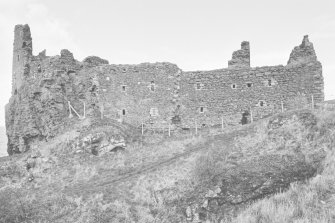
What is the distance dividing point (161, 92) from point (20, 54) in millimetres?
12535

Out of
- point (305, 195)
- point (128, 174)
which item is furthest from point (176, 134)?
point (305, 195)

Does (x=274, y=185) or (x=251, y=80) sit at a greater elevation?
(x=251, y=80)

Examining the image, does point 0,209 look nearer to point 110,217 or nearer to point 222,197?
point 110,217

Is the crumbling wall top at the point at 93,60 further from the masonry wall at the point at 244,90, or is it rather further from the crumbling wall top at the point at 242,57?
the crumbling wall top at the point at 242,57

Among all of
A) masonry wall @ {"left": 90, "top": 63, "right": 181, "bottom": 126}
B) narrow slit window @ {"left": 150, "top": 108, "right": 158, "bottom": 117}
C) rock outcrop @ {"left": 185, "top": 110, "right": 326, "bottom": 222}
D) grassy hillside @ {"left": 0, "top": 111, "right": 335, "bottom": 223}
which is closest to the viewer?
grassy hillside @ {"left": 0, "top": 111, "right": 335, "bottom": 223}

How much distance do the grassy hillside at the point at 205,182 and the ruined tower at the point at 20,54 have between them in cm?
1202

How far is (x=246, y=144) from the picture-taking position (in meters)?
27.8

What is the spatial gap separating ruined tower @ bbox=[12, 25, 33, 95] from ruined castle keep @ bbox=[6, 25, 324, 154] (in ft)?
5.55

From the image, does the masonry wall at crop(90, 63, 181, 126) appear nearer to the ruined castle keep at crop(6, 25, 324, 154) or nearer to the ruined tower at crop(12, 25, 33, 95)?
the ruined castle keep at crop(6, 25, 324, 154)

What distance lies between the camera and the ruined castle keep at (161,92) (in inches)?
1463

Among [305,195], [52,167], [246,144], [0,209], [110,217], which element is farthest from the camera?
[52,167]

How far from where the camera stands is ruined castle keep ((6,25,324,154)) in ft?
122

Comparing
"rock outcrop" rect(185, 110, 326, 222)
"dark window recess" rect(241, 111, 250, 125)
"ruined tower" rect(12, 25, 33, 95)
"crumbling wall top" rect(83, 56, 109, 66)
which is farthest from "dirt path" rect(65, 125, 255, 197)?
"ruined tower" rect(12, 25, 33, 95)

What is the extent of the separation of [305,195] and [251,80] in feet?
57.0
